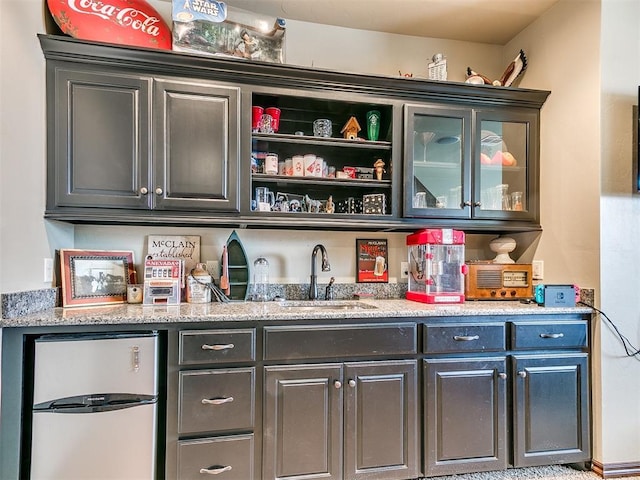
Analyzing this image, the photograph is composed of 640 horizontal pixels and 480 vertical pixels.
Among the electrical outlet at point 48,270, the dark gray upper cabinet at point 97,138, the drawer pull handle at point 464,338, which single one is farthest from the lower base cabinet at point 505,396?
the electrical outlet at point 48,270

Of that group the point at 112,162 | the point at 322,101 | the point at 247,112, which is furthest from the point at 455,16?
the point at 112,162

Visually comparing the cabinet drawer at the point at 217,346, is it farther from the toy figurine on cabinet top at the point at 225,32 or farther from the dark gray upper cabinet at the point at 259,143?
the toy figurine on cabinet top at the point at 225,32

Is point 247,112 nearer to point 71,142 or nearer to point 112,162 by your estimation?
point 112,162

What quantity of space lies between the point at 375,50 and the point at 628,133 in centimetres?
169

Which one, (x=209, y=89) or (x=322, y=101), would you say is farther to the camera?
(x=322, y=101)

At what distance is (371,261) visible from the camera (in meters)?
2.57

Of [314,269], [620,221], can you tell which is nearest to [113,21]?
[314,269]

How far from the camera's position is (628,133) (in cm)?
210

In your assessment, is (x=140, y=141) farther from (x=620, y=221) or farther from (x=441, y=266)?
(x=620, y=221)

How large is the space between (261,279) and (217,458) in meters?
1.05

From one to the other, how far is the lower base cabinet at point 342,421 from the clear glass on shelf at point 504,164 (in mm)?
1314

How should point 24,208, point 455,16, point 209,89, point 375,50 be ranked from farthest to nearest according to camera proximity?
point 375,50
point 455,16
point 209,89
point 24,208

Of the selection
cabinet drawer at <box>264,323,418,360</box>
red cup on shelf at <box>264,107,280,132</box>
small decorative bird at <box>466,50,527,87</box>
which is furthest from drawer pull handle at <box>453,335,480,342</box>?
small decorative bird at <box>466,50,527,87</box>

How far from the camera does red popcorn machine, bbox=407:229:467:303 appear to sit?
7.43 feet
